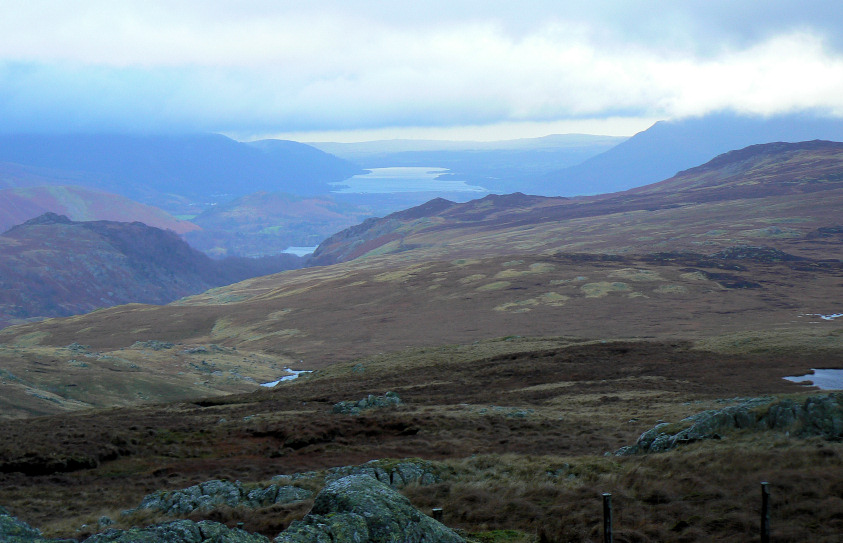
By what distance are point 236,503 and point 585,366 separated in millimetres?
34068

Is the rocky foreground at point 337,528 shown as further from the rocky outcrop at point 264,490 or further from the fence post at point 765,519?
the rocky outcrop at point 264,490

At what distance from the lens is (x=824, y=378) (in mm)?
37406

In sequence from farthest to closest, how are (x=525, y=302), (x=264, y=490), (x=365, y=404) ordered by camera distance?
(x=525, y=302) < (x=365, y=404) < (x=264, y=490)

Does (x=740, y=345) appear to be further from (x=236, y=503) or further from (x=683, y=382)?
(x=236, y=503)

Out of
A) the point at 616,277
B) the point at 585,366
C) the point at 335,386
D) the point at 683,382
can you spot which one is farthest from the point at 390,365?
the point at 616,277

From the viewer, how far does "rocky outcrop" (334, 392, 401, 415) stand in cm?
3575

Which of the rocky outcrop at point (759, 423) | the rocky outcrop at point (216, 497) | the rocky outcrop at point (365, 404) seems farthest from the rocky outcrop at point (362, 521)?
the rocky outcrop at point (365, 404)

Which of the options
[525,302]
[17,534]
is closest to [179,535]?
[17,534]

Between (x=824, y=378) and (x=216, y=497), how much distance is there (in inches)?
1354

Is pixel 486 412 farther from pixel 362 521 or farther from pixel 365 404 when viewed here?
pixel 362 521

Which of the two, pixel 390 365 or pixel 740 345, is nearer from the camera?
pixel 740 345

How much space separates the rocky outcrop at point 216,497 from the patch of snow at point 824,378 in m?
29.5

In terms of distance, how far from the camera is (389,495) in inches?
471

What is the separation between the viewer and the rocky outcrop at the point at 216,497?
18.9 meters
